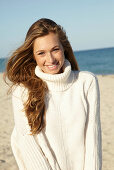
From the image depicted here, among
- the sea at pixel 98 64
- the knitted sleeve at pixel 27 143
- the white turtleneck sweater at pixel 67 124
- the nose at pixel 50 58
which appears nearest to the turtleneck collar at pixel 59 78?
the white turtleneck sweater at pixel 67 124

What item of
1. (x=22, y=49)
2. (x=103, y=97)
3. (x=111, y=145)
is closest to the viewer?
(x=22, y=49)

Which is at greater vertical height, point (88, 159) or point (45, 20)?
point (45, 20)

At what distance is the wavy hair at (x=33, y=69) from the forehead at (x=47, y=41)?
0.03 metres

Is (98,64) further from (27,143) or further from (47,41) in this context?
(27,143)

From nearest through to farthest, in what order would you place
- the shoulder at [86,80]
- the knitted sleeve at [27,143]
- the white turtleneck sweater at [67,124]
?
1. the knitted sleeve at [27,143]
2. the white turtleneck sweater at [67,124]
3. the shoulder at [86,80]

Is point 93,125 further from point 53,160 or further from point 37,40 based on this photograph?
point 37,40

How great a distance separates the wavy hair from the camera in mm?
2180

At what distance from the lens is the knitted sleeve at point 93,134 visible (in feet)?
7.38

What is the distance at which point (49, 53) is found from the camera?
218 centimetres

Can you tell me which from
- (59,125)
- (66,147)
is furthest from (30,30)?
(66,147)

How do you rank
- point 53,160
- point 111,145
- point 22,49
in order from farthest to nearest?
point 111,145, point 22,49, point 53,160

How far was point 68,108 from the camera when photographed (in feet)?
7.50

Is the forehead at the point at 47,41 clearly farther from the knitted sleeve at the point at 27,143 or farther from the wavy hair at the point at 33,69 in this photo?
the knitted sleeve at the point at 27,143

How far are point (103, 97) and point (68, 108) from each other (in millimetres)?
8626
